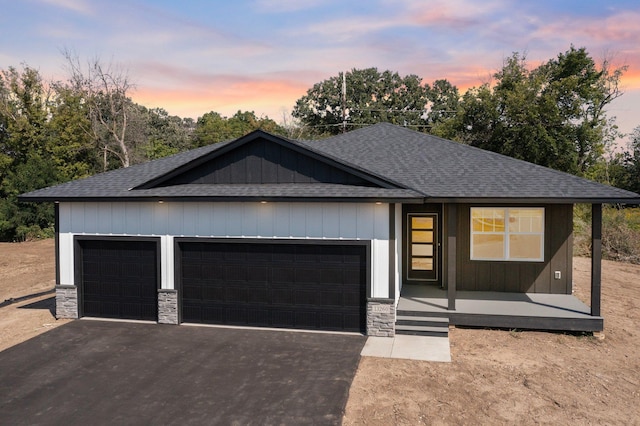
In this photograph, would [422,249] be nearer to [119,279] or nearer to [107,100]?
[119,279]

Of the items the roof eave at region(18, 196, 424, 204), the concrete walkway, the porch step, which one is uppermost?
the roof eave at region(18, 196, 424, 204)

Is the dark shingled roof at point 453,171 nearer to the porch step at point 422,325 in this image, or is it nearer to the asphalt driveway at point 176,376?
the porch step at point 422,325

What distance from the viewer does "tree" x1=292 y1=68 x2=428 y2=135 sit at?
5109 cm

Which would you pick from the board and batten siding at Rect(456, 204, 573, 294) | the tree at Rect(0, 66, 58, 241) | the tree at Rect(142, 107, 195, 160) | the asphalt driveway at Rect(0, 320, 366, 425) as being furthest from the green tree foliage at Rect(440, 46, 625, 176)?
the tree at Rect(0, 66, 58, 241)

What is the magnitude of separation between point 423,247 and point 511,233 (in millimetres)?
2507

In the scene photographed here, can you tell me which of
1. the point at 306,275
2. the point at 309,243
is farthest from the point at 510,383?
the point at 309,243

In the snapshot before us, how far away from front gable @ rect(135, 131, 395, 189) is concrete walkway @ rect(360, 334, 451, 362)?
355 centimetres

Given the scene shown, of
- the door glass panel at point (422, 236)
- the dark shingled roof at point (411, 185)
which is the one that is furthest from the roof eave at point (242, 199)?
the door glass panel at point (422, 236)

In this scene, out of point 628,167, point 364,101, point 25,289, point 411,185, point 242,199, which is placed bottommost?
point 25,289

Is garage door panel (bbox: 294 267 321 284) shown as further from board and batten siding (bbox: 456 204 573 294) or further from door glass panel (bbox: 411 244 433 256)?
board and batten siding (bbox: 456 204 573 294)

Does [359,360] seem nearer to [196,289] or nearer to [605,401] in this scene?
[605,401]

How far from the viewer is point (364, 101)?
172 feet

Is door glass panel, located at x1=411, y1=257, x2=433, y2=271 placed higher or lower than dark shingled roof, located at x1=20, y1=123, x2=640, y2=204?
lower

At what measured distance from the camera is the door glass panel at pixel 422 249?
1306 cm
